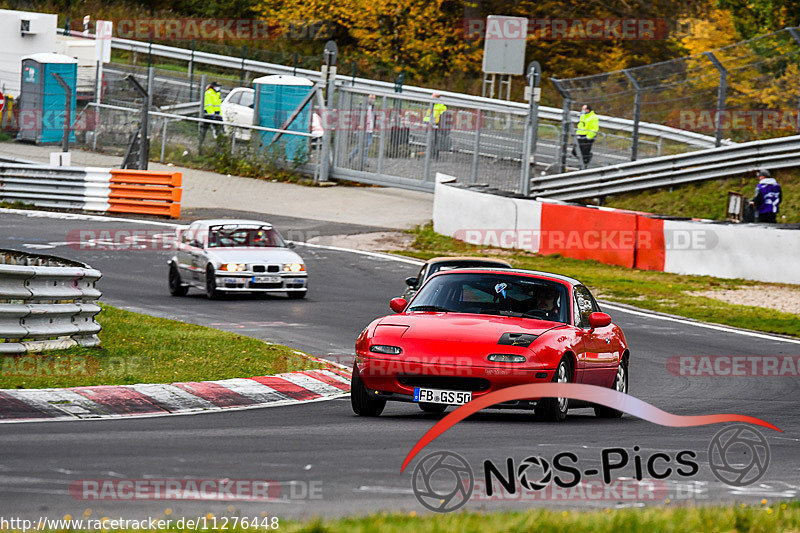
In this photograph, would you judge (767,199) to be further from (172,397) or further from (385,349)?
(172,397)

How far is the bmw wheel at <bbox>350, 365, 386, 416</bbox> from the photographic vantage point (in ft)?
35.0

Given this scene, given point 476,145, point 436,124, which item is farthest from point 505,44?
point 476,145

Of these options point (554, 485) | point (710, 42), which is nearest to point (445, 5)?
point (710, 42)

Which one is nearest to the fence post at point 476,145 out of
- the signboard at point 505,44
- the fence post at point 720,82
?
the signboard at point 505,44

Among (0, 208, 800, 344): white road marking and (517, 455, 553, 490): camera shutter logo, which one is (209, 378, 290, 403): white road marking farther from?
(0, 208, 800, 344): white road marking

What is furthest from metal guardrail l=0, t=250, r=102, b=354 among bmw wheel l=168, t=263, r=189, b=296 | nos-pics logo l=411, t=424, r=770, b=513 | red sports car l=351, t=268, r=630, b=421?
bmw wheel l=168, t=263, r=189, b=296

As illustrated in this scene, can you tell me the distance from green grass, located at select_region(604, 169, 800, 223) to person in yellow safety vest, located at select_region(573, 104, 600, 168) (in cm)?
150

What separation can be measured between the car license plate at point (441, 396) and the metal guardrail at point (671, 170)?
71.4ft

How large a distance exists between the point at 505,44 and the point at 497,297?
24782 millimetres

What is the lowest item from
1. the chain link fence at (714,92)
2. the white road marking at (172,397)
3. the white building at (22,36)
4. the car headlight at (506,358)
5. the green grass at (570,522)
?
the white road marking at (172,397)

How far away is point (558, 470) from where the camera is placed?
7.95 meters

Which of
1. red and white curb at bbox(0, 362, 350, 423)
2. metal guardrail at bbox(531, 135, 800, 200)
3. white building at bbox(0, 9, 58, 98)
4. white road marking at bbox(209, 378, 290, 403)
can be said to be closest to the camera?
red and white curb at bbox(0, 362, 350, 423)

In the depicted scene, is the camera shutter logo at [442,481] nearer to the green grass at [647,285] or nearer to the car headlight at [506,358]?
the car headlight at [506,358]

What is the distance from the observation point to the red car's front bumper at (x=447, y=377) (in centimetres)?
1025
